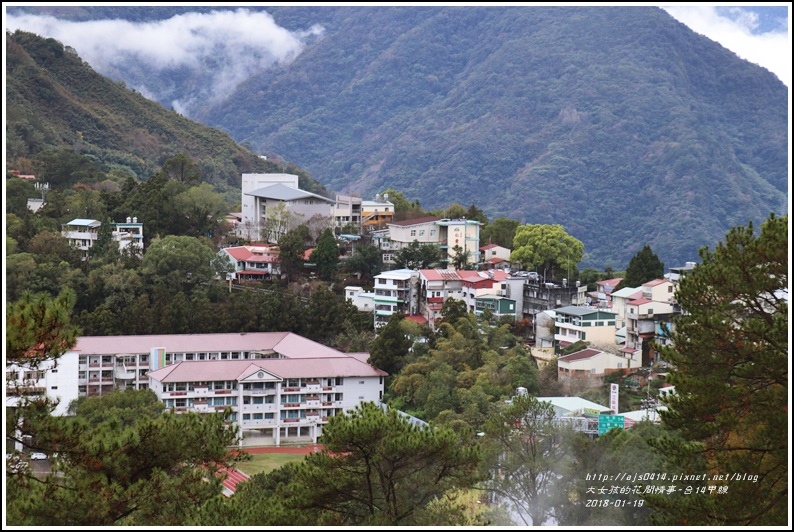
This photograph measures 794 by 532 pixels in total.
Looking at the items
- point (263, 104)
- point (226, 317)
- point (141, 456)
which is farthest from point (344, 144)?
point (141, 456)

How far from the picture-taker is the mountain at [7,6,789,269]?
33.4 metres

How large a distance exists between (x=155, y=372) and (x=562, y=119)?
25763mm

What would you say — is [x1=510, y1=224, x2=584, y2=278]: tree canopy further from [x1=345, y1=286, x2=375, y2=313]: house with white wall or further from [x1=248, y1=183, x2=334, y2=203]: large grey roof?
[x1=248, y1=183, x2=334, y2=203]: large grey roof

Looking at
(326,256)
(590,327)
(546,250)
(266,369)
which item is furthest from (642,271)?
(266,369)

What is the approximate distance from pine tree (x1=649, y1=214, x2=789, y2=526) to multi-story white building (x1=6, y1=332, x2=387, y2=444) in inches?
375

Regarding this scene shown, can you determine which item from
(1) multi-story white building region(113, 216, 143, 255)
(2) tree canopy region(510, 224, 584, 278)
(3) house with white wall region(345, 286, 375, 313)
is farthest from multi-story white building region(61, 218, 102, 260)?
(2) tree canopy region(510, 224, 584, 278)

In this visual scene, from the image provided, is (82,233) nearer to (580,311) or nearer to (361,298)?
(361,298)

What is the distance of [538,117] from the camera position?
131 ft

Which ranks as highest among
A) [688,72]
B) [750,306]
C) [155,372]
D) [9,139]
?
[688,72]

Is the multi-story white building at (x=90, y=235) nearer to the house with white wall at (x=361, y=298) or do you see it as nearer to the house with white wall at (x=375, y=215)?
the house with white wall at (x=361, y=298)

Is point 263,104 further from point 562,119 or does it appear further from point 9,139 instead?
point 9,139

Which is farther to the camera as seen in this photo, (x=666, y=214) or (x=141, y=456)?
(x=666, y=214)

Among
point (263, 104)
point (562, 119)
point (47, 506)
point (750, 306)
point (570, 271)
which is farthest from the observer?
point (263, 104)

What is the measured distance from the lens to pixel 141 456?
20.8 ft
